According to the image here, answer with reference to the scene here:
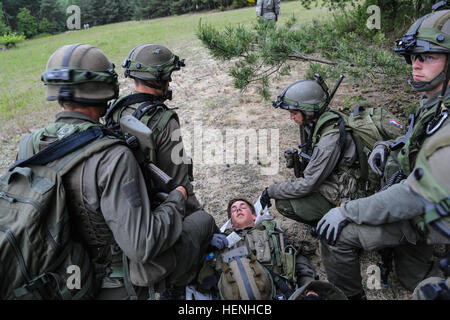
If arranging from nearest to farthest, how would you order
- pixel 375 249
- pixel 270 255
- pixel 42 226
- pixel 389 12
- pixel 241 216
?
pixel 42 226 → pixel 375 249 → pixel 270 255 → pixel 241 216 → pixel 389 12

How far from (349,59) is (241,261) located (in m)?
3.06

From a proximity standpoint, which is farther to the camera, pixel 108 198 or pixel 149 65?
pixel 149 65

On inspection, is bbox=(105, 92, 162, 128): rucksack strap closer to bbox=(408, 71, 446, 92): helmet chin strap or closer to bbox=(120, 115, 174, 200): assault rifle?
bbox=(120, 115, 174, 200): assault rifle

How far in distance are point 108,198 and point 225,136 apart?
15.8 feet

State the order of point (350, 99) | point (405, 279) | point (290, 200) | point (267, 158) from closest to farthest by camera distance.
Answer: point (405, 279)
point (290, 200)
point (267, 158)
point (350, 99)

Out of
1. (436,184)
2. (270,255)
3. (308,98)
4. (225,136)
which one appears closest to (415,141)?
(436,184)

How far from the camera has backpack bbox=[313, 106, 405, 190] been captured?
3.21 m

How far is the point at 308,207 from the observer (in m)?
3.48

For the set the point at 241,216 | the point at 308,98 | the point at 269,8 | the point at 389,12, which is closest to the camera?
the point at 308,98

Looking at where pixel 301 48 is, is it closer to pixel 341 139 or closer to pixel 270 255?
pixel 341 139

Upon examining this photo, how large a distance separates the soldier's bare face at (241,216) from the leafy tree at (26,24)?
51.7 metres

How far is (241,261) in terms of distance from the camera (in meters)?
2.60

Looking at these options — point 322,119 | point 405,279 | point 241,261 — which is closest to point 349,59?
point 322,119
